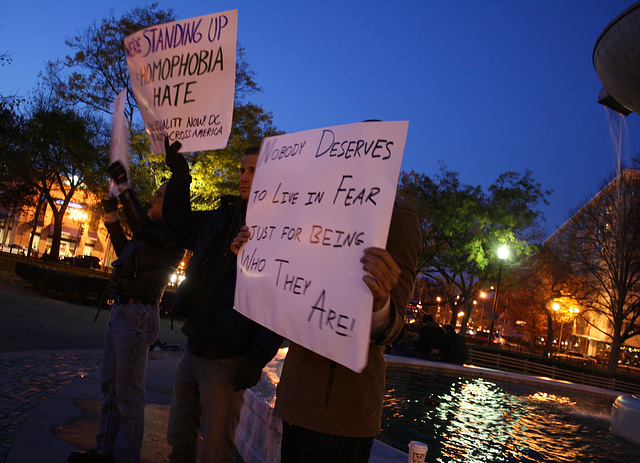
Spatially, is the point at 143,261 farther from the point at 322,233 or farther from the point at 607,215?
the point at 607,215

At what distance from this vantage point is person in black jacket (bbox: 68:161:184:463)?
3895 millimetres

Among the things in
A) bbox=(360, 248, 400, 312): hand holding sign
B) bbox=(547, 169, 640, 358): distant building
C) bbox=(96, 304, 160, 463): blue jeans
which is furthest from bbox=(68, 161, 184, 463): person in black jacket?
bbox=(547, 169, 640, 358): distant building

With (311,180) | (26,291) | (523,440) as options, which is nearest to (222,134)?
(311,180)

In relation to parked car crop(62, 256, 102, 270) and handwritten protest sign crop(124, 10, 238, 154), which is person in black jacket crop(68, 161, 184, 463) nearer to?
handwritten protest sign crop(124, 10, 238, 154)

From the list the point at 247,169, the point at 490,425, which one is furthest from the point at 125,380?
the point at 490,425

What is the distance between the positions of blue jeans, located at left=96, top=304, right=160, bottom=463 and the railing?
63.2 feet

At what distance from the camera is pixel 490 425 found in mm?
7594

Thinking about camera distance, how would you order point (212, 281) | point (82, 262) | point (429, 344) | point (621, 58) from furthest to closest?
1. point (82, 262)
2. point (429, 344)
3. point (621, 58)
4. point (212, 281)

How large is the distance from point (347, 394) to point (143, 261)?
2.69m

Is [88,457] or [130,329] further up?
[130,329]

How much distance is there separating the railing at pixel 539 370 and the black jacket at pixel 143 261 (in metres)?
19.1

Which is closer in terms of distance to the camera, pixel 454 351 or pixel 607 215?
pixel 454 351

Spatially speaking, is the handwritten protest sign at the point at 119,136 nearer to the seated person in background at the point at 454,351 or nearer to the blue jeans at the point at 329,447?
the blue jeans at the point at 329,447

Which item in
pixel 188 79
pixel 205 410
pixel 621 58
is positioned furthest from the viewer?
pixel 621 58
